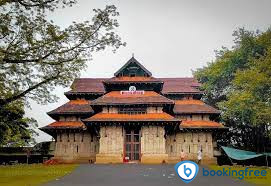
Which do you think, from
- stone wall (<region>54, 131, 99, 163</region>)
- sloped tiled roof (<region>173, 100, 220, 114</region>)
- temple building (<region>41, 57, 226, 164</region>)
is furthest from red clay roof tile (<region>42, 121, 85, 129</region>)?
sloped tiled roof (<region>173, 100, 220, 114</region>)

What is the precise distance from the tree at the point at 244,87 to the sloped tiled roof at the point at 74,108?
1823 cm

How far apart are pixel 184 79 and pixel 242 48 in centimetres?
1053

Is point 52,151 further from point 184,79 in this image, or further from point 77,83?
point 184,79

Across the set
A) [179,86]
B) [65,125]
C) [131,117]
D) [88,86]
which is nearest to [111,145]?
[131,117]

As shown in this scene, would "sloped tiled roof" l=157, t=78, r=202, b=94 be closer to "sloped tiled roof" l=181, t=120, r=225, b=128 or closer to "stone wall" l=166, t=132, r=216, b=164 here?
"sloped tiled roof" l=181, t=120, r=225, b=128

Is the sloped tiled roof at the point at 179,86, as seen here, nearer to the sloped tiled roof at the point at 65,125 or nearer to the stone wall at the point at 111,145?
the stone wall at the point at 111,145

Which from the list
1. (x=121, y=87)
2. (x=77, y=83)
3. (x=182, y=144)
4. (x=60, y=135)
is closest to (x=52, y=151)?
(x=60, y=135)

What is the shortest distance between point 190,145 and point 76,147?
13.5m

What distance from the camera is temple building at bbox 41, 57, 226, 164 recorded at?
3594 cm

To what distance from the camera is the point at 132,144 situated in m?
36.5

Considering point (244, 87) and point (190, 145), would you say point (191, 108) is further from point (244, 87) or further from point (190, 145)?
point (244, 87)

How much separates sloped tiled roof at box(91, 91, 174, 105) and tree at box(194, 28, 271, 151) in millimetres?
11538

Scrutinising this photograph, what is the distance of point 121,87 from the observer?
3975 cm

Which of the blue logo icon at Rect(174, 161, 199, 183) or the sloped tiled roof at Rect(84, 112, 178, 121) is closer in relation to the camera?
the blue logo icon at Rect(174, 161, 199, 183)
